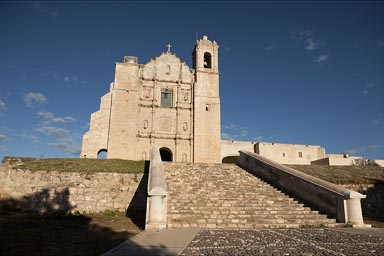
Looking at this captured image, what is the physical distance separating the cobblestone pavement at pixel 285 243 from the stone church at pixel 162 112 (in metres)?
17.1

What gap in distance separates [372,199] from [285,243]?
985 centimetres

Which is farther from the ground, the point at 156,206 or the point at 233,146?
the point at 233,146

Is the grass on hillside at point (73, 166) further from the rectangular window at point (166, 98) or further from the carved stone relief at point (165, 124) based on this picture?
the rectangular window at point (166, 98)

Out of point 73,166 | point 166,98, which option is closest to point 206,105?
point 166,98

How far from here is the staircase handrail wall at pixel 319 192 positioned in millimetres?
7762

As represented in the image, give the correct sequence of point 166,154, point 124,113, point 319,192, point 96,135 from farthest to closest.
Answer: point 166,154 < point 124,113 < point 96,135 < point 319,192

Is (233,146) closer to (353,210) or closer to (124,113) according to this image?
(124,113)

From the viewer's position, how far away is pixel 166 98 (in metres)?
24.9

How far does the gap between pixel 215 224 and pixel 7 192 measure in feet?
32.4

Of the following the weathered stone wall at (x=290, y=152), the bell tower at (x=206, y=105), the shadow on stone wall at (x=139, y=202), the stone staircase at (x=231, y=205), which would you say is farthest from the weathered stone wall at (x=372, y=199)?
the weathered stone wall at (x=290, y=152)

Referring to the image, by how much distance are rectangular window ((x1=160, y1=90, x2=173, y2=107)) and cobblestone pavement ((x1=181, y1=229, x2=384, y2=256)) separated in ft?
62.5

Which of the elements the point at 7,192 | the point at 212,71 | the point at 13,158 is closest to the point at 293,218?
the point at 7,192

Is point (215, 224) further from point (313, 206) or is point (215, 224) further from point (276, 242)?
point (313, 206)

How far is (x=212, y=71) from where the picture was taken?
2570 centimetres
